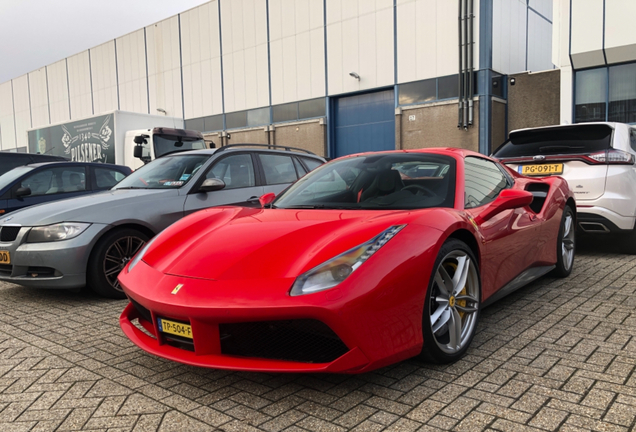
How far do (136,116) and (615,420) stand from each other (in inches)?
603

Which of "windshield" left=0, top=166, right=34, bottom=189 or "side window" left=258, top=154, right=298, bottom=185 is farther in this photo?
"windshield" left=0, top=166, right=34, bottom=189

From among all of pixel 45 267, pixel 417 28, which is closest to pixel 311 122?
pixel 417 28

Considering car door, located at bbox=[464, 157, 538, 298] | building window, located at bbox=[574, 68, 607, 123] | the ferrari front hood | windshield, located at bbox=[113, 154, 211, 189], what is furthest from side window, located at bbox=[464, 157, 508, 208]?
building window, located at bbox=[574, 68, 607, 123]

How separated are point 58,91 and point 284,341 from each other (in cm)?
4316

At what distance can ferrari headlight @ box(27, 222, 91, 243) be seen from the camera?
4.28 m

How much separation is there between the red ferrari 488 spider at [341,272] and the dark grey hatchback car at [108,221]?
993mm

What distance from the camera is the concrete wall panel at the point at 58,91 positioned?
38.1 meters

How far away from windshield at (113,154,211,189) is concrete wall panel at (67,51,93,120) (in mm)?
34129

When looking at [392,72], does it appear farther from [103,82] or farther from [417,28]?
[103,82]

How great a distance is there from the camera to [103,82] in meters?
34.7

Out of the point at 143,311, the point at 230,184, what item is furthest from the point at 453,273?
the point at 230,184

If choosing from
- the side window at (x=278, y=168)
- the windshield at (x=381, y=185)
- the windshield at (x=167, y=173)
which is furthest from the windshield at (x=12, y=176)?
the windshield at (x=381, y=185)

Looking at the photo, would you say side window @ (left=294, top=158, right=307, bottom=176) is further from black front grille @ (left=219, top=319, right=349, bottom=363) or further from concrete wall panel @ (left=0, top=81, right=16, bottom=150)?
concrete wall panel @ (left=0, top=81, right=16, bottom=150)

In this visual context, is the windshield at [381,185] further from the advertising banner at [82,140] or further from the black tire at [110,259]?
the advertising banner at [82,140]
